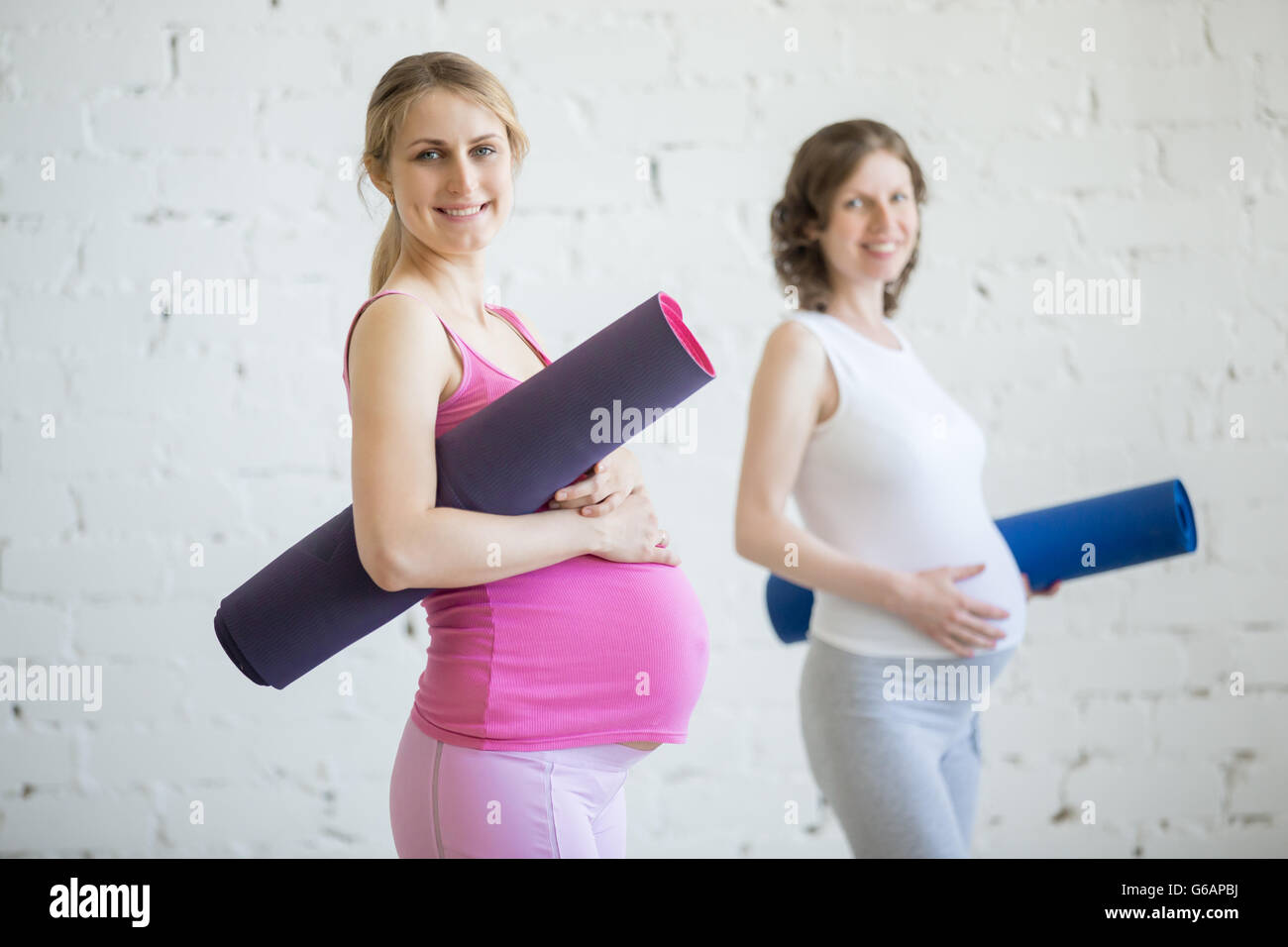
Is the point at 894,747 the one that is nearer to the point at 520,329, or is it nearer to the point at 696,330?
the point at 520,329

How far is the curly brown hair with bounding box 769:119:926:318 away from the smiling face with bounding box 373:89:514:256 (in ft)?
1.44

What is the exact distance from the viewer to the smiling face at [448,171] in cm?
93

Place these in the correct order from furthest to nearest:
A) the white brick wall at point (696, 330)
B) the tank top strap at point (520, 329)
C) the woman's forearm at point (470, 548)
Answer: the white brick wall at point (696, 330), the tank top strap at point (520, 329), the woman's forearm at point (470, 548)

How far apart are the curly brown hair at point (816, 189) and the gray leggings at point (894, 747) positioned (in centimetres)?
42

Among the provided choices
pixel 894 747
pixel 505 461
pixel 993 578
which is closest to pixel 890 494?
pixel 993 578

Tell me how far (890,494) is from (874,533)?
0.05m

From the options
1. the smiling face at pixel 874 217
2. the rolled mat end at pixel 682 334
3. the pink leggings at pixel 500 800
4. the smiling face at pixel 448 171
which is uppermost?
the smiling face at pixel 874 217

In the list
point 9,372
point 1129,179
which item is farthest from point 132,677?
point 1129,179

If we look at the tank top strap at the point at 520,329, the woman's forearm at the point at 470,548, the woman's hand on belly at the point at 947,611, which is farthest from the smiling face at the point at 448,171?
the woman's hand on belly at the point at 947,611

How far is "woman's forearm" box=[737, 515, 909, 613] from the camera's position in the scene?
3.75 feet

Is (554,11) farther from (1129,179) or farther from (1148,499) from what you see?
(1148,499)

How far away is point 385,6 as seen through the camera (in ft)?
5.43

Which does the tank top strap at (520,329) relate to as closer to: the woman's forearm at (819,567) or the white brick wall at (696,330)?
the woman's forearm at (819,567)

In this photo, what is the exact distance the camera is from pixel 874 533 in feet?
3.90
